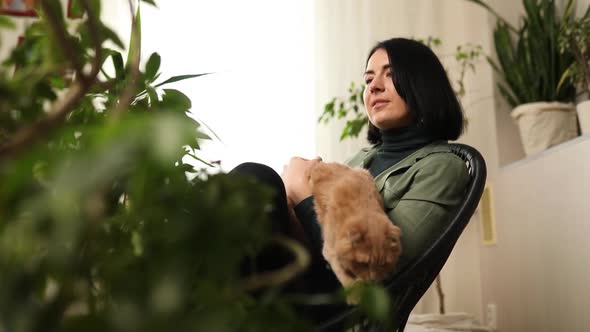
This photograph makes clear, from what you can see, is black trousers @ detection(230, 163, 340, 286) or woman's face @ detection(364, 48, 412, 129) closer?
black trousers @ detection(230, 163, 340, 286)

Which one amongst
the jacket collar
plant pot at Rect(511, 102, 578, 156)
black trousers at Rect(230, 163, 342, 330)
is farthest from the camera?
plant pot at Rect(511, 102, 578, 156)

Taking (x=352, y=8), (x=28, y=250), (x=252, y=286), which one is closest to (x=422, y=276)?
(x=252, y=286)

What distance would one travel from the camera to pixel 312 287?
3.49 feet

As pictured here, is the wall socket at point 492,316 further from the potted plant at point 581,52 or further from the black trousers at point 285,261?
the black trousers at point 285,261

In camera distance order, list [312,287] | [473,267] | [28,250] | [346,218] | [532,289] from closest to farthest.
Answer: [28,250], [346,218], [312,287], [532,289], [473,267]

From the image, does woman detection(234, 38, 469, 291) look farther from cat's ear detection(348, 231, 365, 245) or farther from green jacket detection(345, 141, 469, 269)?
cat's ear detection(348, 231, 365, 245)

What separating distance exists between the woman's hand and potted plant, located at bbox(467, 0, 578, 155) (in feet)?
4.87

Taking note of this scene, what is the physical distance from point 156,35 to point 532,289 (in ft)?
6.89

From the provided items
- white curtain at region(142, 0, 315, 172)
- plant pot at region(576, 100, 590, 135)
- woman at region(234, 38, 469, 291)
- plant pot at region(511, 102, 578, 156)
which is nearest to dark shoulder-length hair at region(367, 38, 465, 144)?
woman at region(234, 38, 469, 291)

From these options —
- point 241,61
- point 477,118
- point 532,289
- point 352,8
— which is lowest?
point 532,289

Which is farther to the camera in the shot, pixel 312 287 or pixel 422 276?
pixel 312 287

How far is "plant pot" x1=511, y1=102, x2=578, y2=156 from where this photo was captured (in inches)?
87.8

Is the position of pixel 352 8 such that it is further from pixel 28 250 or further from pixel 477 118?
pixel 28 250


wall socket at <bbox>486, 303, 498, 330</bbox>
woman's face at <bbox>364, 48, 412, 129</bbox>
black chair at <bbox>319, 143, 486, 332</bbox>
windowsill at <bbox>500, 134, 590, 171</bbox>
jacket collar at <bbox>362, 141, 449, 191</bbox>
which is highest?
woman's face at <bbox>364, 48, 412, 129</bbox>
